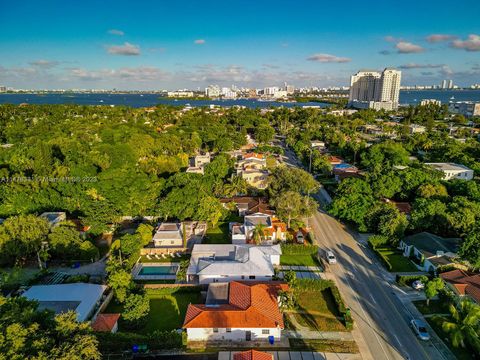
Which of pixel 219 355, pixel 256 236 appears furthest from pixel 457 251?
pixel 219 355

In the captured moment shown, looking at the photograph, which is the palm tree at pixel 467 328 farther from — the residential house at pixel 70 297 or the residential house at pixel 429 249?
the residential house at pixel 70 297

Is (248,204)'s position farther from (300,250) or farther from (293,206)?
(300,250)

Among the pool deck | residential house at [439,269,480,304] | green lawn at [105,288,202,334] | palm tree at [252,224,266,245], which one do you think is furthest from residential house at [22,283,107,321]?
residential house at [439,269,480,304]

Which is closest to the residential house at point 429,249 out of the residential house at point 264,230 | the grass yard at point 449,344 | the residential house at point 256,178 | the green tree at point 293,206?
the grass yard at point 449,344

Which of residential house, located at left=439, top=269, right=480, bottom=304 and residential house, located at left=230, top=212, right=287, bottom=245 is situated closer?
residential house, located at left=439, top=269, right=480, bottom=304

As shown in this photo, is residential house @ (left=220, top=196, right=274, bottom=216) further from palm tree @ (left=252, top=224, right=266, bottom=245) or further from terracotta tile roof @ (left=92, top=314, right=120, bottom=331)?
terracotta tile roof @ (left=92, top=314, right=120, bottom=331)
